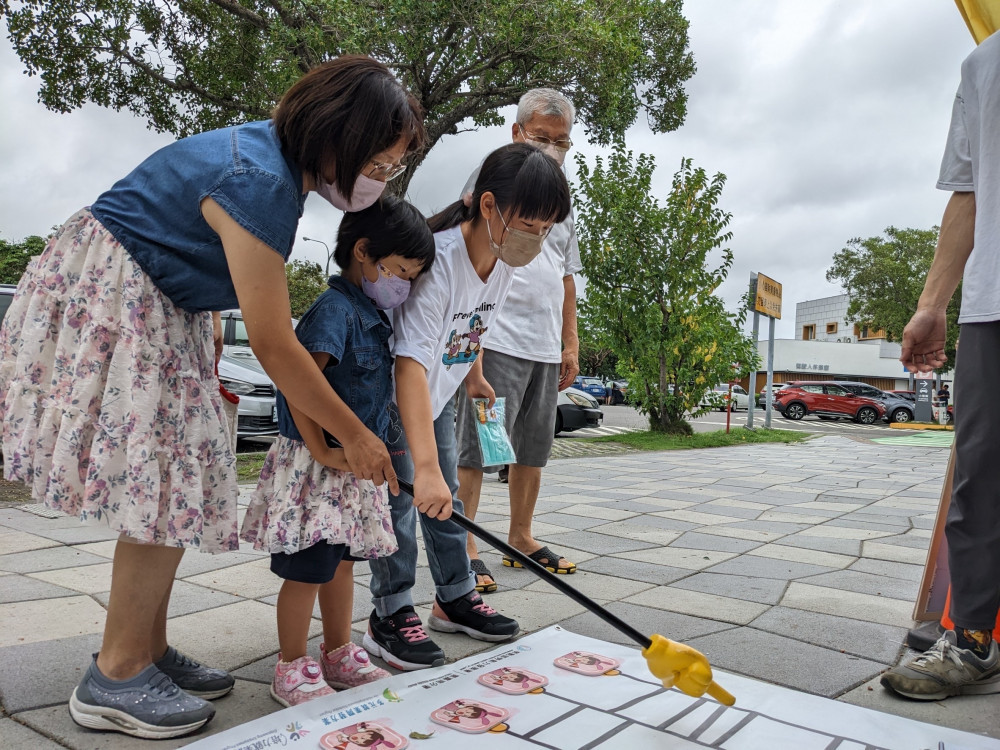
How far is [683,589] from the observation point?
2561mm

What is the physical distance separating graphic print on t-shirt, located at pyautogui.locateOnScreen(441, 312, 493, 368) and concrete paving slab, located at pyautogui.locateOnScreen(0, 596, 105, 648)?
1.14 m

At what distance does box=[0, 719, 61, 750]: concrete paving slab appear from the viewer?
133 cm

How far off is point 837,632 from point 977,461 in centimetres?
67

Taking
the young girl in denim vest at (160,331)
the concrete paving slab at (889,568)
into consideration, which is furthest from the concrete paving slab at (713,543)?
the young girl in denim vest at (160,331)

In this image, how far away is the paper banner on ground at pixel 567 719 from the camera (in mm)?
1370

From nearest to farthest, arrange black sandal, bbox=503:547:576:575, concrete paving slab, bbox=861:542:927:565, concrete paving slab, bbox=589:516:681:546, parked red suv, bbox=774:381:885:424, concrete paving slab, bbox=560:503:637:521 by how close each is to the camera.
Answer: black sandal, bbox=503:547:576:575, concrete paving slab, bbox=861:542:927:565, concrete paving slab, bbox=589:516:681:546, concrete paving slab, bbox=560:503:637:521, parked red suv, bbox=774:381:885:424

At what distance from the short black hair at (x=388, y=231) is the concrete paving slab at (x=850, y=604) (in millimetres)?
1626

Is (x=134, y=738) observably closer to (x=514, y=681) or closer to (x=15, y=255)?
(x=514, y=681)

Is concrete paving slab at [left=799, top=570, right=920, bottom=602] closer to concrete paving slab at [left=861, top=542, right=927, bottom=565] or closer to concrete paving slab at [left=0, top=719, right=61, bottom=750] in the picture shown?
concrete paving slab at [left=861, top=542, right=927, bottom=565]

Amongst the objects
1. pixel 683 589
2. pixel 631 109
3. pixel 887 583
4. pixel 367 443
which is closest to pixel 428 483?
pixel 367 443

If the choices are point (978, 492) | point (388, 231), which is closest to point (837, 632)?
point (978, 492)

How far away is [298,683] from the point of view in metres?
1.54

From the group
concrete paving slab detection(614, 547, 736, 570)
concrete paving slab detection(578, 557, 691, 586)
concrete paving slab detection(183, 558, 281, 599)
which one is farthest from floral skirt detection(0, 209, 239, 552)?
concrete paving slab detection(614, 547, 736, 570)

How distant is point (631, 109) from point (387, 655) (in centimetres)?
974
